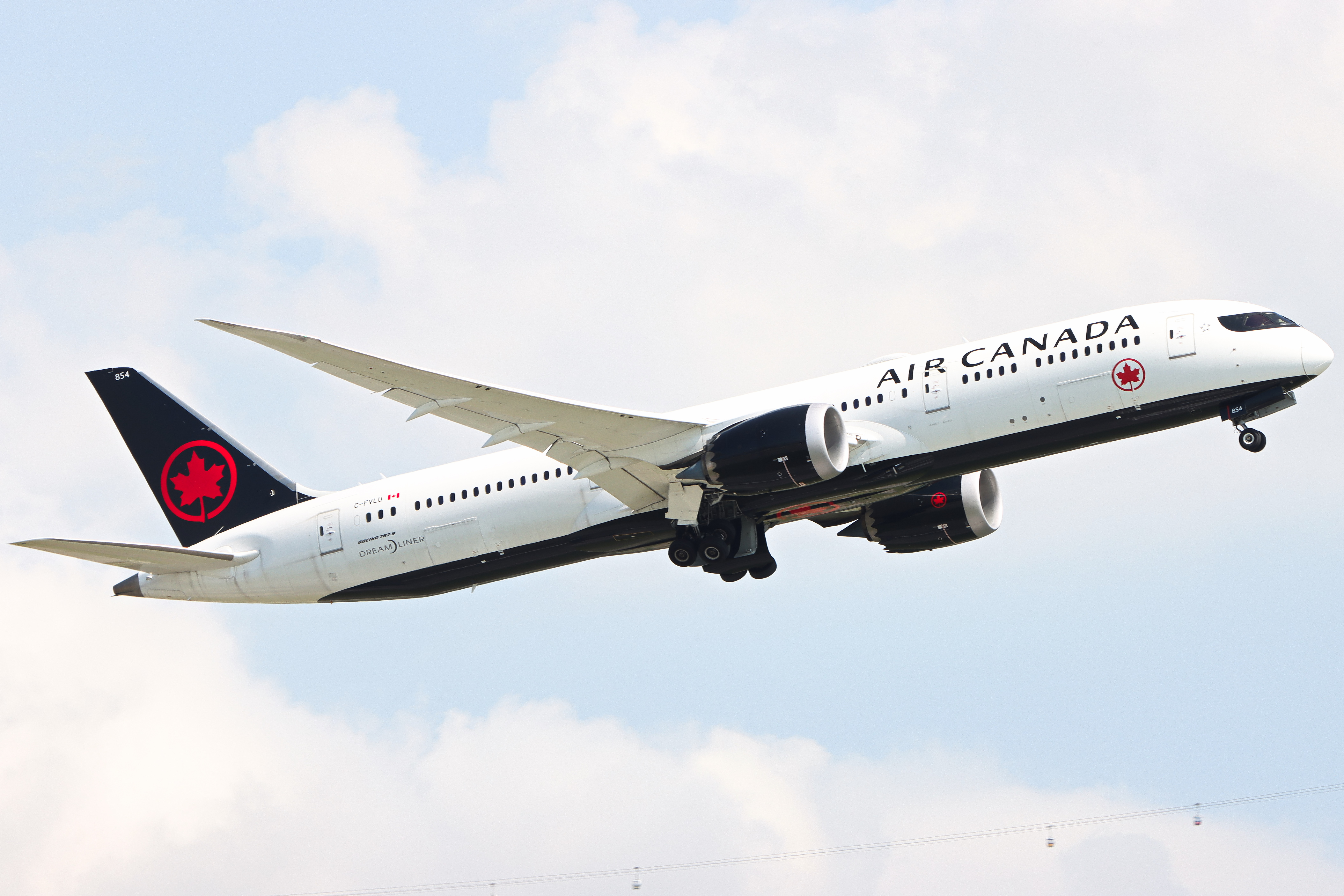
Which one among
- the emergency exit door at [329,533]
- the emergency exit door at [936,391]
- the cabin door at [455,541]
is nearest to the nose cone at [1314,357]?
the emergency exit door at [936,391]

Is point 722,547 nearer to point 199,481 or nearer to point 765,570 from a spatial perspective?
point 765,570

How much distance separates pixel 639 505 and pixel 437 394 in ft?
22.6

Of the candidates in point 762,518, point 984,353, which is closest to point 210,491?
point 762,518

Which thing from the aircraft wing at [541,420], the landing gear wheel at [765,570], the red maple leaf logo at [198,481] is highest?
the red maple leaf logo at [198,481]

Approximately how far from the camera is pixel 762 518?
4150 cm

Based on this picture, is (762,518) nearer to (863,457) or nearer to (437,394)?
(863,457)

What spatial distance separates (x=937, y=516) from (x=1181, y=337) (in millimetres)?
10481

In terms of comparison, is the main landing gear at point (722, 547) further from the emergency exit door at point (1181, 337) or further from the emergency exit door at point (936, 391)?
the emergency exit door at point (1181, 337)

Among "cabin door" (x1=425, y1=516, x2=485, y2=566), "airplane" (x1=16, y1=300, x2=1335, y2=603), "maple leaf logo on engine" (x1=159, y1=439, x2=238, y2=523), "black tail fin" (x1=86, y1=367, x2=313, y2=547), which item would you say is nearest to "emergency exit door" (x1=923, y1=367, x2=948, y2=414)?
"airplane" (x1=16, y1=300, x2=1335, y2=603)

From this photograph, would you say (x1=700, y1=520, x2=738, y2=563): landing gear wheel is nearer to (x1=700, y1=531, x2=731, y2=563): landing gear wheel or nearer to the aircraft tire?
(x1=700, y1=531, x2=731, y2=563): landing gear wheel

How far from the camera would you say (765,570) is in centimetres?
4262

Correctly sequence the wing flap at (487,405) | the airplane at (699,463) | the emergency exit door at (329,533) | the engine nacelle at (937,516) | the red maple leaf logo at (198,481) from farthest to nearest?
the red maple leaf logo at (198,481) → the engine nacelle at (937,516) → the emergency exit door at (329,533) → the airplane at (699,463) → the wing flap at (487,405)

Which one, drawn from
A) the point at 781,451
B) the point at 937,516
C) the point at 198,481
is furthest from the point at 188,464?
the point at 937,516

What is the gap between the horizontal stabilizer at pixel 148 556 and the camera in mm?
39312
